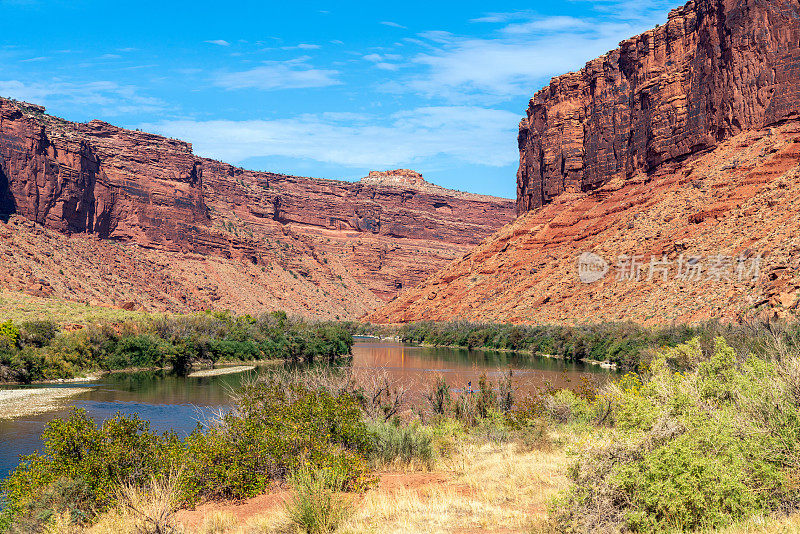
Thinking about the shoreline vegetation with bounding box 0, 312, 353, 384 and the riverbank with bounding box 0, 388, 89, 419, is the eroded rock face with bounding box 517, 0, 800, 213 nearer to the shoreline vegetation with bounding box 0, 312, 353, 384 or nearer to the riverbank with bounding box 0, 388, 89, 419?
the shoreline vegetation with bounding box 0, 312, 353, 384

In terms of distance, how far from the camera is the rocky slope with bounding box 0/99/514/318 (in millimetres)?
72875

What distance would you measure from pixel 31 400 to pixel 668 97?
2395 inches

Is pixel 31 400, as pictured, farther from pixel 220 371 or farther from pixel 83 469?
pixel 83 469

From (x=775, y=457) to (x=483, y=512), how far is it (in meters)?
3.24

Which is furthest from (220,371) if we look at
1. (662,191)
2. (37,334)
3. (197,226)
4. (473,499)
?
(197,226)

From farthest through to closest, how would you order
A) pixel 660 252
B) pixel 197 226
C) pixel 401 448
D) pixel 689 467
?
pixel 197 226 → pixel 660 252 → pixel 401 448 → pixel 689 467

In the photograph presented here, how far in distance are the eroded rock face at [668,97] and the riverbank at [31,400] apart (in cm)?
5463

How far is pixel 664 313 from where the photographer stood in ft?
142

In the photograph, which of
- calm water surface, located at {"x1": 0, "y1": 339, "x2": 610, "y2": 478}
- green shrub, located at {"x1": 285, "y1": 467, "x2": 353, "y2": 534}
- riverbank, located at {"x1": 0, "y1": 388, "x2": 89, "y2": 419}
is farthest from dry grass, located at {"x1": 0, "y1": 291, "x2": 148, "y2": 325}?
green shrub, located at {"x1": 285, "y1": 467, "x2": 353, "y2": 534}

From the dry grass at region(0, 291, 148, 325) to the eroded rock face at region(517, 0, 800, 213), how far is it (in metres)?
50.4

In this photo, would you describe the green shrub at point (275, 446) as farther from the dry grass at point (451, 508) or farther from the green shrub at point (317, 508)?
the green shrub at point (317, 508)

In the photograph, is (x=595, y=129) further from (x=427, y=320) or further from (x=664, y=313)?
(x=664, y=313)

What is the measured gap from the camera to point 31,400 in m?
25.0

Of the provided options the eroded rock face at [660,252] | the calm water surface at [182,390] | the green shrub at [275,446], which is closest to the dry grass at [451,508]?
the green shrub at [275,446]
